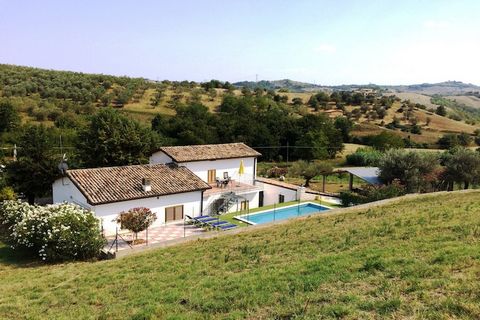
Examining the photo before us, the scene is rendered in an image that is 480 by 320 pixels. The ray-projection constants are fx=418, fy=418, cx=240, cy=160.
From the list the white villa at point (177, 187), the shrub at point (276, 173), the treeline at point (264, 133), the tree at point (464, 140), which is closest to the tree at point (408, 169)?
the white villa at point (177, 187)

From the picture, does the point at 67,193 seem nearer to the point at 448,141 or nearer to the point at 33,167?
the point at 33,167

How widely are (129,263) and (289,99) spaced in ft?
305

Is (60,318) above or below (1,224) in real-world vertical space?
above

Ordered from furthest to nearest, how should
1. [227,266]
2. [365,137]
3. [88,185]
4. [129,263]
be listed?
[365,137], [88,185], [129,263], [227,266]

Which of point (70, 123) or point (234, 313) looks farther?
point (70, 123)

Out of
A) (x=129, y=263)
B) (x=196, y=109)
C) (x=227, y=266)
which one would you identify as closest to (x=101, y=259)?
(x=129, y=263)

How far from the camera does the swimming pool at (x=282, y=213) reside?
91.2ft

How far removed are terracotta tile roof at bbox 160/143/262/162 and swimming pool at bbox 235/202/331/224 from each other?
5.55 meters

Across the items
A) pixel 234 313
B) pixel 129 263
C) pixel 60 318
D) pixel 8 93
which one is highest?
pixel 8 93

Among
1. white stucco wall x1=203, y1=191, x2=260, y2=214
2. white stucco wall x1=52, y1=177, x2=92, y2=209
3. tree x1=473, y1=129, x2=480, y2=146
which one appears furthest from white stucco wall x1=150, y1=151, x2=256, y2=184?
tree x1=473, y1=129, x2=480, y2=146

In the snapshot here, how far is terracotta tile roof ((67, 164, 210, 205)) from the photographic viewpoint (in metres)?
23.3

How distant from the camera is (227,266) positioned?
1260 centimetres

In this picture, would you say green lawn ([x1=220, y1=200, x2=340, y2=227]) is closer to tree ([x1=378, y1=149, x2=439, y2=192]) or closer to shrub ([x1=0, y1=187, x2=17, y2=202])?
tree ([x1=378, y1=149, x2=439, y2=192])

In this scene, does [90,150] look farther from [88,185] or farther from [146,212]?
[146,212]
